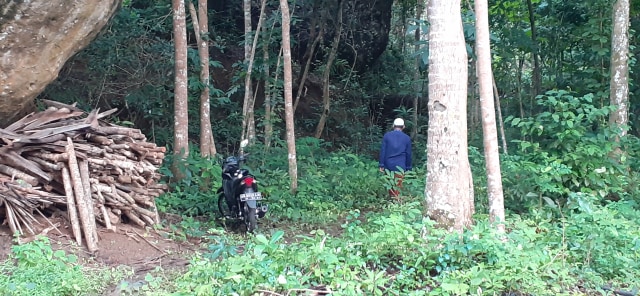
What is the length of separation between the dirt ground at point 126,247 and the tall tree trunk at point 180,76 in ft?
8.50

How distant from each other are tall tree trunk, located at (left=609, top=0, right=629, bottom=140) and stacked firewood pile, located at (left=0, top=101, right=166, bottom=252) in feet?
24.7

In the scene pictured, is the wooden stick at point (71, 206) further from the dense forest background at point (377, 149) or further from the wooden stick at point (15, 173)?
the dense forest background at point (377, 149)

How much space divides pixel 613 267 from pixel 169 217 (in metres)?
5.83

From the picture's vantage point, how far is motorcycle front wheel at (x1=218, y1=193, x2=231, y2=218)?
356 inches

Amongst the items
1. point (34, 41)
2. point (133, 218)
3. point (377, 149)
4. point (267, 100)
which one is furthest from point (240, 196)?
point (377, 149)

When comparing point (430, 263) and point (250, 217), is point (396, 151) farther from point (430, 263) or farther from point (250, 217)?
point (430, 263)

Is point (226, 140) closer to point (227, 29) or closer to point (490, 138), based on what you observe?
point (227, 29)

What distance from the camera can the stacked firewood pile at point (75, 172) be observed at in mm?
6570

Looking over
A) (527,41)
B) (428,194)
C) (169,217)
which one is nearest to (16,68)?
(169,217)

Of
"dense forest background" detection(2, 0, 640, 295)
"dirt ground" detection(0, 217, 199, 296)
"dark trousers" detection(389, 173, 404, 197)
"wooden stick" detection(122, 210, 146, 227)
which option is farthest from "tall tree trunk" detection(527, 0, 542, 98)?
"wooden stick" detection(122, 210, 146, 227)

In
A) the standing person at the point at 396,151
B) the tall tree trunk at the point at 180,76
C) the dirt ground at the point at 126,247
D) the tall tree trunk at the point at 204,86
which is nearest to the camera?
the dirt ground at the point at 126,247

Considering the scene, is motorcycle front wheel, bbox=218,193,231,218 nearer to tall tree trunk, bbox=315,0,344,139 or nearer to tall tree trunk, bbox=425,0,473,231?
tall tree trunk, bbox=425,0,473,231

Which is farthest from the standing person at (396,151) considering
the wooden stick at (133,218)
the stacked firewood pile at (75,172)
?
the wooden stick at (133,218)

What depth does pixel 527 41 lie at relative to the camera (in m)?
13.6
